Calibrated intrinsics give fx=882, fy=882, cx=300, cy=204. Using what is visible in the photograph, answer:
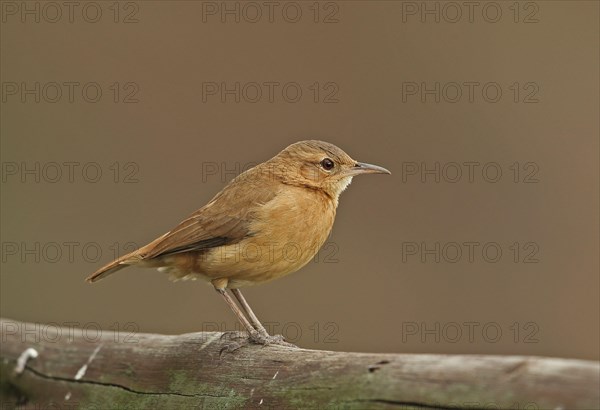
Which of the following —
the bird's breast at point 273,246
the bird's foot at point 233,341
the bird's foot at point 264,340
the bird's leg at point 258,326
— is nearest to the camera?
the bird's foot at point 233,341

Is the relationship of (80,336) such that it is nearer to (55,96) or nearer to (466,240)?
(466,240)

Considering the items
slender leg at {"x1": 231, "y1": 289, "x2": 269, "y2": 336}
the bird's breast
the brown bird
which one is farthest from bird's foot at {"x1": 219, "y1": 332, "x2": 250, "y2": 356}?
the bird's breast

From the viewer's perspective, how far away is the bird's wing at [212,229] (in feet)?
17.6

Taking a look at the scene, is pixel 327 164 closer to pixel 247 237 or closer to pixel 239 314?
pixel 247 237

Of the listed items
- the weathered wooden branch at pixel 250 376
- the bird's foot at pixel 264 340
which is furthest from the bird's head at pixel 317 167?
the weathered wooden branch at pixel 250 376

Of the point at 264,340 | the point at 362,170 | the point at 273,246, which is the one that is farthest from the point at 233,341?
the point at 362,170

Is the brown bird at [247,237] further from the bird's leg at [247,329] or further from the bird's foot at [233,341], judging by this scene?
the bird's foot at [233,341]

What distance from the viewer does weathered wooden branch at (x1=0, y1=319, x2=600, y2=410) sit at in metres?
2.56

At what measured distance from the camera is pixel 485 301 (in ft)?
25.2

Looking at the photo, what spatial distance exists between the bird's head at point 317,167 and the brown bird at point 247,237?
21 mm

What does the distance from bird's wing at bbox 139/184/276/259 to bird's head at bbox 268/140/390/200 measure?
0.36m

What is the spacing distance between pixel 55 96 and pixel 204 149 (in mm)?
1681

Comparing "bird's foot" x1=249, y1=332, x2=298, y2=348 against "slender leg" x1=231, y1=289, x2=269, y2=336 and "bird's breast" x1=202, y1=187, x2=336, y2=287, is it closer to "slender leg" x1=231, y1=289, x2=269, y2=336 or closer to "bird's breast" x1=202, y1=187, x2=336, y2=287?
"slender leg" x1=231, y1=289, x2=269, y2=336

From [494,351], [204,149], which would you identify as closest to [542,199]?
[494,351]
